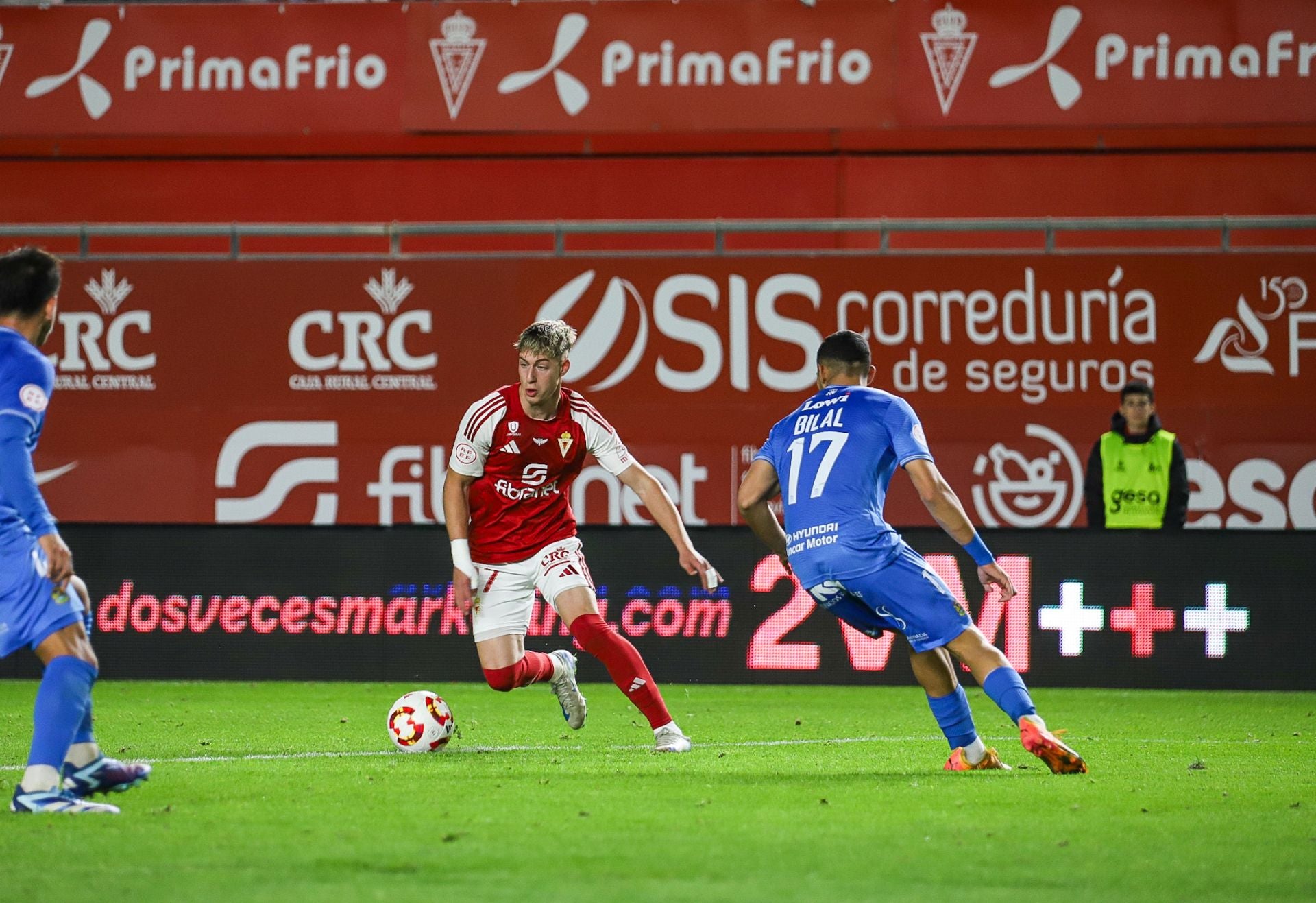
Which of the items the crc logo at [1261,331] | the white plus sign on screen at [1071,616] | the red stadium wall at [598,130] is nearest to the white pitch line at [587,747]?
the white plus sign on screen at [1071,616]

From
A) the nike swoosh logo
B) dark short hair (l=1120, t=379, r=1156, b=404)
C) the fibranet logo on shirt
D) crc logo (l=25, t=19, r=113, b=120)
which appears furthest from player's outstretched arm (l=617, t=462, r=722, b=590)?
crc logo (l=25, t=19, r=113, b=120)

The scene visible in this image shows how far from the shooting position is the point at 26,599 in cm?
581

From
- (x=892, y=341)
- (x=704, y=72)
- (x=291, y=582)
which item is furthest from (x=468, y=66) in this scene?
(x=291, y=582)

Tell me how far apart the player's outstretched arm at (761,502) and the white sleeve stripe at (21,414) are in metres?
2.95

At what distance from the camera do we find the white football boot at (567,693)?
862 cm

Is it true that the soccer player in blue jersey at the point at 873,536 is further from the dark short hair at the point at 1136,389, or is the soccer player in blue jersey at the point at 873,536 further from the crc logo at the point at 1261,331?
the crc logo at the point at 1261,331

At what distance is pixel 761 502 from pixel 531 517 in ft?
4.22

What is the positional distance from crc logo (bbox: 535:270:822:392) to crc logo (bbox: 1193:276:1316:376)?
3456mm

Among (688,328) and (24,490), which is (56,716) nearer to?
(24,490)

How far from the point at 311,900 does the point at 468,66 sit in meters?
15.3

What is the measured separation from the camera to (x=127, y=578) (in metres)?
12.5

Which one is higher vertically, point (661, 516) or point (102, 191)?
point (102, 191)

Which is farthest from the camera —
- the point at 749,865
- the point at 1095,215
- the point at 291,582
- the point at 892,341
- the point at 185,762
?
the point at 1095,215

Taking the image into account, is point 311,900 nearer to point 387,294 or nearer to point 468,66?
point 387,294
